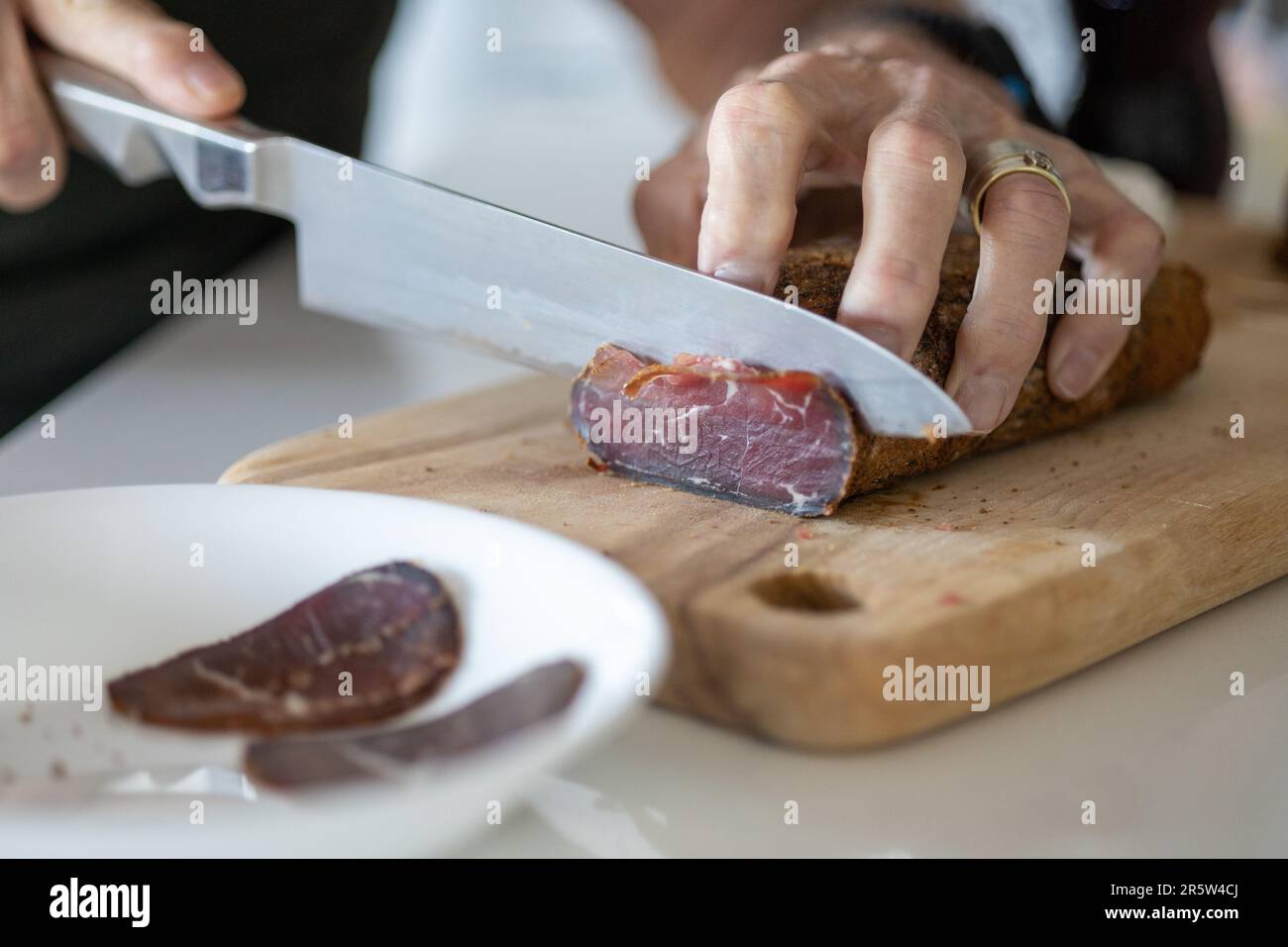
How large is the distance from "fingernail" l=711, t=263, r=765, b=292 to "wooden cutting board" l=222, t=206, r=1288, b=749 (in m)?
0.34

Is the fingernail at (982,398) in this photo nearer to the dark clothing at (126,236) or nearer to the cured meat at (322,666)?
the cured meat at (322,666)

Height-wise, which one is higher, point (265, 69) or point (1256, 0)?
point (1256, 0)

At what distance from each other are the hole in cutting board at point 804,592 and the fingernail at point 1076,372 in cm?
80

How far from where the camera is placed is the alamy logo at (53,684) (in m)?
1.52

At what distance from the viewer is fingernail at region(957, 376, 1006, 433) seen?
2.08m

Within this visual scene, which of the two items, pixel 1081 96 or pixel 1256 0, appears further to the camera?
pixel 1256 0

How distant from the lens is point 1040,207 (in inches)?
84.7

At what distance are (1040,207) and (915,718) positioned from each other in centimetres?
102

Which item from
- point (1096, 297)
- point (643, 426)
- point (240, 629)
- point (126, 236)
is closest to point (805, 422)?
point (643, 426)

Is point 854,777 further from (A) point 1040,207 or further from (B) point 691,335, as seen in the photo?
(A) point 1040,207

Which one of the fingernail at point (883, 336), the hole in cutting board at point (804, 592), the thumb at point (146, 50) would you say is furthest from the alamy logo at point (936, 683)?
the thumb at point (146, 50)

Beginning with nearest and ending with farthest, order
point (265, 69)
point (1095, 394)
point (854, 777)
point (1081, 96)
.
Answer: point (854, 777), point (1095, 394), point (265, 69), point (1081, 96)
